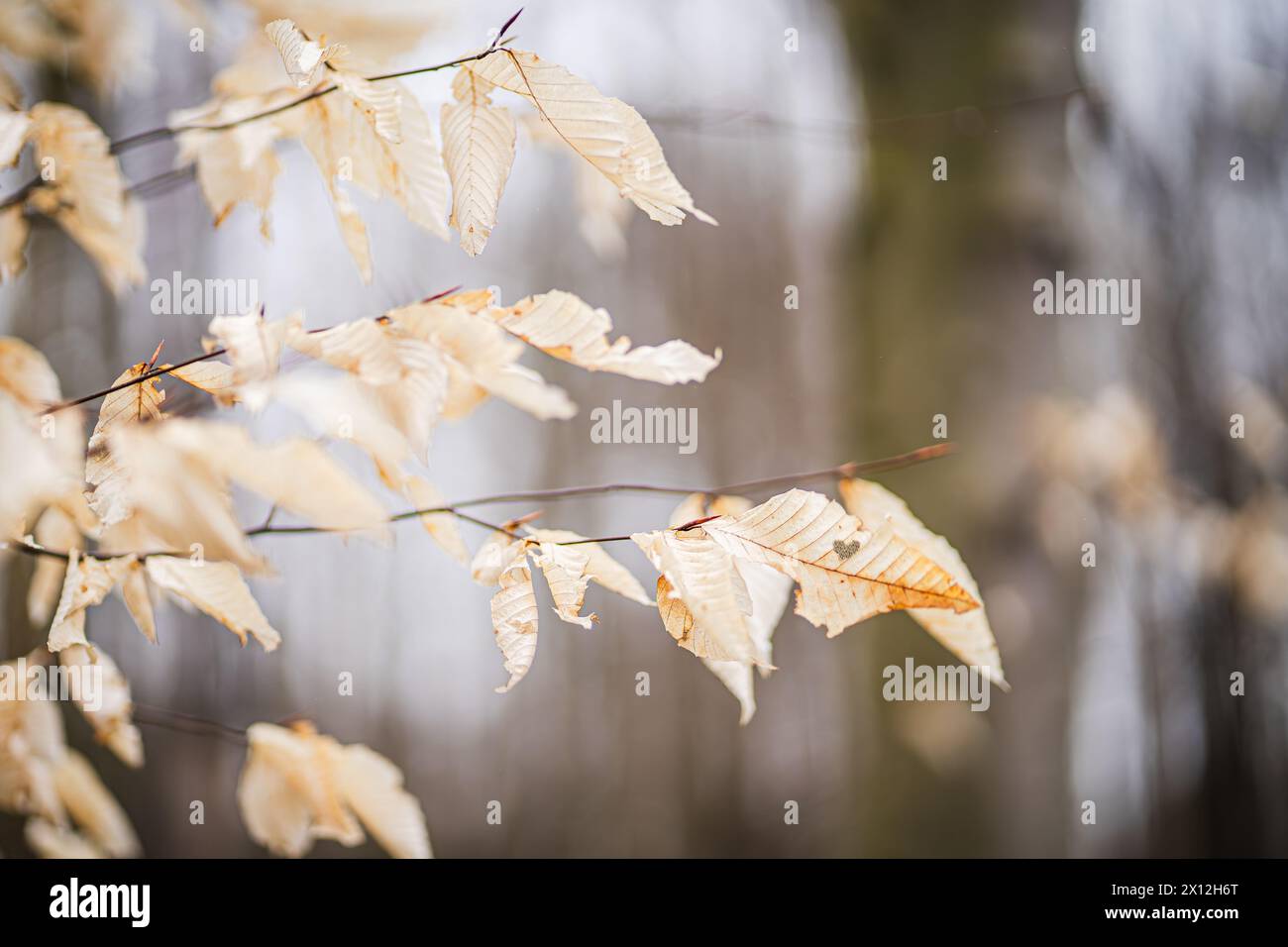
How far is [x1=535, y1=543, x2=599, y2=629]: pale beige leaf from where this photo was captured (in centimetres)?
30

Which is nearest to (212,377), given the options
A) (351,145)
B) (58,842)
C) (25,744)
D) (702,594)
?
(351,145)

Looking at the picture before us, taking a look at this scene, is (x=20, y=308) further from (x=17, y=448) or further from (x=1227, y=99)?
(x=1227, y=99)

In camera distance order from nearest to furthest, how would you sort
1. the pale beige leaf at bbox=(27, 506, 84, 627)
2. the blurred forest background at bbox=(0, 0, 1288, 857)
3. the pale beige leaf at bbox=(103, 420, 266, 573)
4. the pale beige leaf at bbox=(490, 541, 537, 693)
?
the pale beige leaf at bbox=(103, 420, 266, 573)
the pale beige leaf at bbox=(490, 541, 537, 693)
the pale beige leaf at bbox=(27, 506, 84, 627)
the blurred forest background at bbox=(0, 0, 1288, 857)

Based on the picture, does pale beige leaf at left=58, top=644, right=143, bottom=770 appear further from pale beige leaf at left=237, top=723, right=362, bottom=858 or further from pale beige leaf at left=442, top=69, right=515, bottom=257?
pale beige leaf at left=442, top=69, right=515, bottom=257

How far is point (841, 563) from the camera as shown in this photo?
296 mm

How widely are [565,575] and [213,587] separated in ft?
0.61

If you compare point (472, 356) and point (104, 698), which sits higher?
point (472, 356)

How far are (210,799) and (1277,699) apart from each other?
2.25m

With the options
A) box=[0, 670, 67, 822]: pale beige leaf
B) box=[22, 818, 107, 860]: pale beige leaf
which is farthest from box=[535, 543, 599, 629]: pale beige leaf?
box=[22, 818, 107, 860]: pale beige leaf

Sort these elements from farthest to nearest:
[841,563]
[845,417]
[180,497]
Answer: [845,417] < [841,563] < [180,497]

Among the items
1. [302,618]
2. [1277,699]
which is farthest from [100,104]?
[1277,699]

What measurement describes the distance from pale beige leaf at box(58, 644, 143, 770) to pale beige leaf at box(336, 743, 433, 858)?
0.16 m

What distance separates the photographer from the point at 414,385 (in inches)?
11.8

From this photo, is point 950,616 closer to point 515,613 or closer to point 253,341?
point 515,613
